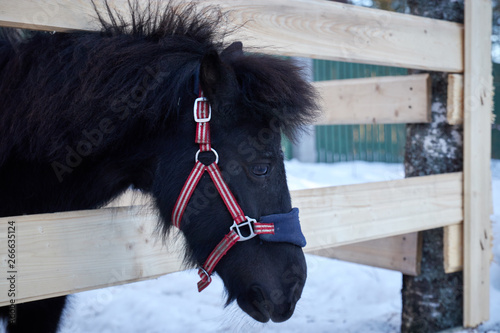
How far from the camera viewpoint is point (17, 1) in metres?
1.70

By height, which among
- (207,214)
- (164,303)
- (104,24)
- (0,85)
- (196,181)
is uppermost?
(104,24)

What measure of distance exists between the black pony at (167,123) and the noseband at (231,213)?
0.09ft

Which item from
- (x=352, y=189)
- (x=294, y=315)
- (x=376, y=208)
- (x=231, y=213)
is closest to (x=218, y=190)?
(x=231, y=213)

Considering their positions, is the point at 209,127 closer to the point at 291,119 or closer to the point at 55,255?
the point at 291,119

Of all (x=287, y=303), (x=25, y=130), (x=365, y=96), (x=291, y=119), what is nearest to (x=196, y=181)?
(x=291, y=119)

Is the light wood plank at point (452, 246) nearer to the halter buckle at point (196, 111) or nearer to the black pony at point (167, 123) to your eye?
the black pony at point (167, 123)

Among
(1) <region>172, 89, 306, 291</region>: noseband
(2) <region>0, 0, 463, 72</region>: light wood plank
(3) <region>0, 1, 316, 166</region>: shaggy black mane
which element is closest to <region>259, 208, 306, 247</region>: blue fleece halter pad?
(1) <region>172, 89, 306, 291</region>: noseband

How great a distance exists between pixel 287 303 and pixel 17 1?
147 cm

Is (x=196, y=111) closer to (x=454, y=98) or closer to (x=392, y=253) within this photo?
(x=454, y=98)

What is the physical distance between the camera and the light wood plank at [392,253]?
11.7 ft

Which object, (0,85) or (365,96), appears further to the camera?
(365,96)

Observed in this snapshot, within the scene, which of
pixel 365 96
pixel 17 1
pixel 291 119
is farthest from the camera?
pixel 365 96

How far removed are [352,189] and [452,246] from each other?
1.19 m

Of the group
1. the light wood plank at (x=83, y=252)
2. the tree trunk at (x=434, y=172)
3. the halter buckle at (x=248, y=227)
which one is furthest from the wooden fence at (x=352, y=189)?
the halter buckle at (x=248, y=227)
